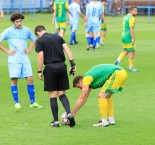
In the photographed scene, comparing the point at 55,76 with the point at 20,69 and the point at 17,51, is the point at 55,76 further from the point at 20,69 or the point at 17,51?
the point at 17,51

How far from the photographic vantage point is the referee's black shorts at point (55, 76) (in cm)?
1153

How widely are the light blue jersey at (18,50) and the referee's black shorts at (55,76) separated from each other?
1.80 meters

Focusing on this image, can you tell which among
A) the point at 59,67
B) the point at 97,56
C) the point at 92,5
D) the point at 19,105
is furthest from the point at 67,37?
the point at 59,67

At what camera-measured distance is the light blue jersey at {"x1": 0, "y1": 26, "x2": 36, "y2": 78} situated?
13.3 m

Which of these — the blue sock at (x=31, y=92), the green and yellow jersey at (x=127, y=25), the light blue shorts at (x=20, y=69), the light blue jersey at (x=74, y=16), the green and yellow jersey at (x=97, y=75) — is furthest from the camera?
the light blue jersey at (x=74, y=16)

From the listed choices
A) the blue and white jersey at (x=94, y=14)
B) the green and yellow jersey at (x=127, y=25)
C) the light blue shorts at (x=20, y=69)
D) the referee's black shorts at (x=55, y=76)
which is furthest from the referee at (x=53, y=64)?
the blue and white jersey at (x=94, y=14)

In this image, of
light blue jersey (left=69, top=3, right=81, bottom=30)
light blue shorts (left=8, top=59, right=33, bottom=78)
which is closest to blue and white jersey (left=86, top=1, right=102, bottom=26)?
light blue jersey (left=69, top=3, right=81, bottom=30)

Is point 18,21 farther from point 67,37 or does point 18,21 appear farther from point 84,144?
point 67,37

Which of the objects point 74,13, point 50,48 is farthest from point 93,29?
point 50,48

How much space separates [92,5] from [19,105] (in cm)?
1299

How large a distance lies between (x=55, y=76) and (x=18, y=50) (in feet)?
6.84

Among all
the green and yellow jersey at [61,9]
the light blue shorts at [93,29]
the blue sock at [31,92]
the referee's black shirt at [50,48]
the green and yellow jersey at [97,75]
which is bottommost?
the light blue shorts at [93,29]

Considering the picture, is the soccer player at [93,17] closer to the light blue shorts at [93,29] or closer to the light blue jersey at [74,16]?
the light blue shorts at [93,29]

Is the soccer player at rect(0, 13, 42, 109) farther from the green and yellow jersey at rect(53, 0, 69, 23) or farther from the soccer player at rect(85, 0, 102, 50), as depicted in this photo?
the green and yellow jersey at rect(53, 0, 69, 23)
